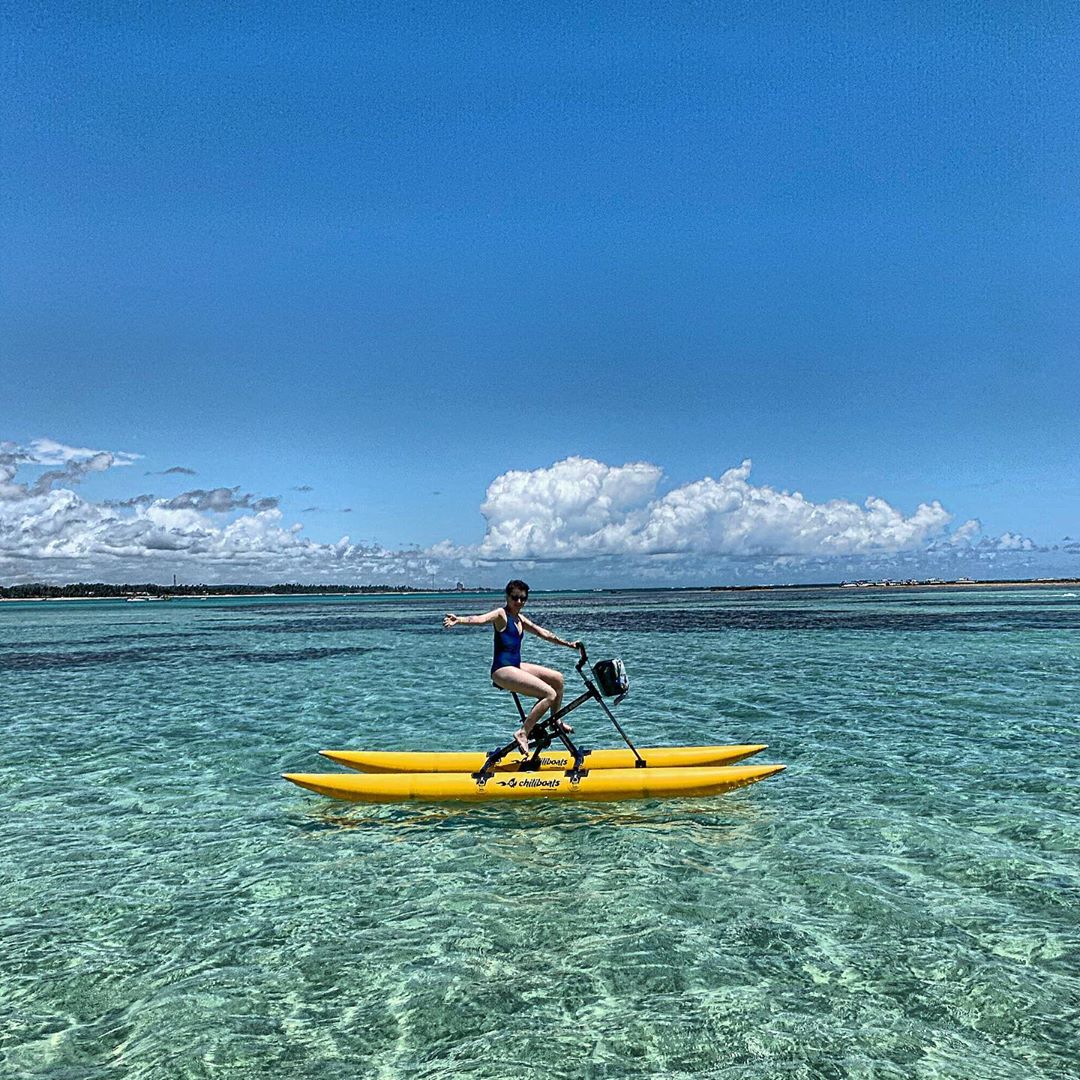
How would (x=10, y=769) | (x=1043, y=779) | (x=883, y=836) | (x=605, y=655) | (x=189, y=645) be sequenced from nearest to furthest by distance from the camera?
1. (x=883, y=836)
2. (x=1043, y=779)
3. (x=10, y=769)
4. (x=605, y=655)
5. (x=189, y=645)

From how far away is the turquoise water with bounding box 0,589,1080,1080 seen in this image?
18.4ft

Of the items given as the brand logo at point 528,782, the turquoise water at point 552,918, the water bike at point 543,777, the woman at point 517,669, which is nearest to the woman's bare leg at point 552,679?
the woman at point 517,669

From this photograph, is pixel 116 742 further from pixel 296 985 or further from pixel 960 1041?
pixel 960 1041

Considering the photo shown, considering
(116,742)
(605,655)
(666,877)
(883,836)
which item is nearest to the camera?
(666,877)

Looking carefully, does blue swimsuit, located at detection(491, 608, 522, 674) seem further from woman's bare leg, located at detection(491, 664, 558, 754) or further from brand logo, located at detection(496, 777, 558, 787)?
brand logo, located at detection(496, 777, 558, 787)

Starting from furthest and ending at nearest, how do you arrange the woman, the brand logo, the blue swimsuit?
the brand logo < the blue swimsuit < the woman

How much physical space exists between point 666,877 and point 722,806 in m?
2.93

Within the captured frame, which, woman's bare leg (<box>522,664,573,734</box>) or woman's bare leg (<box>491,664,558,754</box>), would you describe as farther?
woman's bare leg (<box>522,664,573,734</box>)

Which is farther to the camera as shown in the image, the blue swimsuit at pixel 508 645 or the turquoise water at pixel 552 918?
the blue swimsuit at pixel 508 645

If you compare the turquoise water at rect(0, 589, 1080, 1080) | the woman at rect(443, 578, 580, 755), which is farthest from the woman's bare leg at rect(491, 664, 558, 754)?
the turquoise water at rect(0, 589, 1080, 1080)

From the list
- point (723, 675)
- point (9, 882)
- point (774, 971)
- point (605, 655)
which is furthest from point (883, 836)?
point (605, 655)

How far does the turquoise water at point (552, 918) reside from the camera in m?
5.59

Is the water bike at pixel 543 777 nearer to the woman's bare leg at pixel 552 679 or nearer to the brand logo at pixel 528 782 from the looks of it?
the brand logo at pixel 528 782

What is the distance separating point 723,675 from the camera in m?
27.9
